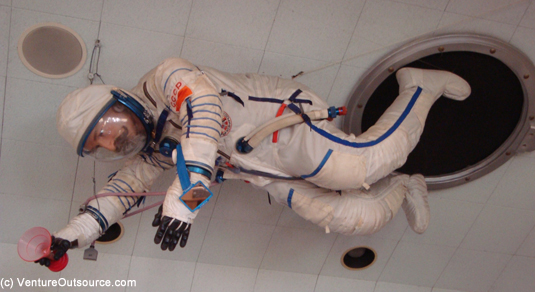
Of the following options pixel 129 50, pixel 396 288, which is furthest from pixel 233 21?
pixel 396 288

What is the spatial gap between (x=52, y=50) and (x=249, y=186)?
1.48 meters

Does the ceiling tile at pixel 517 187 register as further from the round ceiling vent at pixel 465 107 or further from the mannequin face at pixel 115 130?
the mannequin face at pixel 115 130

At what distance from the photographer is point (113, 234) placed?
276cm

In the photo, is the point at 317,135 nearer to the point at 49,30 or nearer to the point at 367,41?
the point at 367,41

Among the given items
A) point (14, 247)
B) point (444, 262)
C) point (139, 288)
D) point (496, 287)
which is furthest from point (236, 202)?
point (496, 287)

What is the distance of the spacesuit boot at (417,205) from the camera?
2.23 meters

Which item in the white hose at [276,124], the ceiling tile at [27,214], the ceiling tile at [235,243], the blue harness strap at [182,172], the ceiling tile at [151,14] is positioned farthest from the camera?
the ceiling tile at [235,243]

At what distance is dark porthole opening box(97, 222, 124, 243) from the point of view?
8.99 ft

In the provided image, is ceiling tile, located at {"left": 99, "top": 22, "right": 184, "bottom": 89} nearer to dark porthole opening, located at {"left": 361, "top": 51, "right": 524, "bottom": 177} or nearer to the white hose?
the white hose

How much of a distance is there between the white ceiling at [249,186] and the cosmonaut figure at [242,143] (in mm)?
428

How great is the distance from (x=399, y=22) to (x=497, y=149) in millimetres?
1165

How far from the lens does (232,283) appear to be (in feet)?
9.88

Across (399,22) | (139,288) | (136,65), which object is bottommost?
(139,288)

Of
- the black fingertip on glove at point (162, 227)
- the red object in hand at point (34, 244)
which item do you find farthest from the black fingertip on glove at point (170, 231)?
the red object in hand at point (34, 244)
